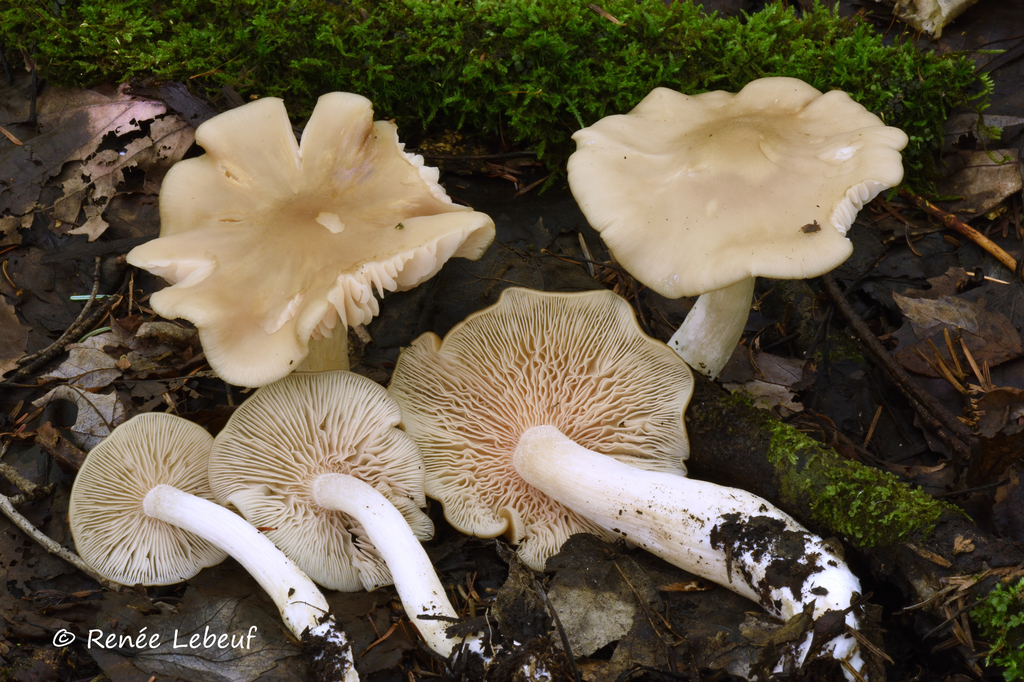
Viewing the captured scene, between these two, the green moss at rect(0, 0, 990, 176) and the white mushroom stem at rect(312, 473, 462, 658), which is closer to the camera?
the white mushroom stem at rect(312, 473, 462, 658)

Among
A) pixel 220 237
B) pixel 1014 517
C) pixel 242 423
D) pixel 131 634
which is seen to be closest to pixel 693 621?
pixel 1014 517

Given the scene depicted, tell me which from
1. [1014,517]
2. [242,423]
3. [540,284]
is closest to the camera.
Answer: [1014,517]

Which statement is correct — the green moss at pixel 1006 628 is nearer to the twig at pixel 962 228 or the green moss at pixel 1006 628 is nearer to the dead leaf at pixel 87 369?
the twig at pixel 962 228

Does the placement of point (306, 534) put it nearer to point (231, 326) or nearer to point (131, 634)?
point (131, 634)

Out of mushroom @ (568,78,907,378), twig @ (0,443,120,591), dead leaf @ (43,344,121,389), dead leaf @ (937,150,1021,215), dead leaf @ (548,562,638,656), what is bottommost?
twig @ (0,443,120,591)

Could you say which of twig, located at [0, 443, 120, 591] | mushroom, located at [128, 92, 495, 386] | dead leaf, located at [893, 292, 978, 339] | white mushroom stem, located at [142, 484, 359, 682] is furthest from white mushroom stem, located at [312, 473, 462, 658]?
dead leaf, located at [893, 292, 978, 339]

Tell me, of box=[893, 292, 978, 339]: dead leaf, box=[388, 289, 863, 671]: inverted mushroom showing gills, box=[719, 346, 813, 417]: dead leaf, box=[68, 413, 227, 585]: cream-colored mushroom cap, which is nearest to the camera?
box=[68, 413, 227, 585]: cream-colored mushroom cap

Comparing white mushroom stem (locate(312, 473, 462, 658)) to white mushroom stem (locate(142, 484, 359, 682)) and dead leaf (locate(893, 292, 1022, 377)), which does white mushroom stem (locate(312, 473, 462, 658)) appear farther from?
dead leaf (locate(893, 292, 1022, 377))
